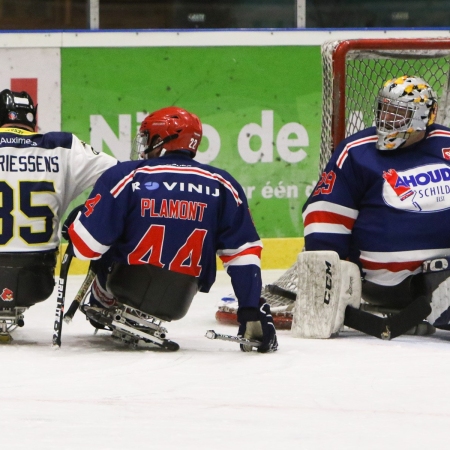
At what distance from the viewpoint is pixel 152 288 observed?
3768 mm

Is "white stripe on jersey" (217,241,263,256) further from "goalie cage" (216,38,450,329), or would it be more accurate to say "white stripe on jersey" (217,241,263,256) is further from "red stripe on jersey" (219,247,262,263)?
"goalie cage" (216,38,450,329)

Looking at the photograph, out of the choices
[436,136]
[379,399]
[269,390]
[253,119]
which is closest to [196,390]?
[269,390]

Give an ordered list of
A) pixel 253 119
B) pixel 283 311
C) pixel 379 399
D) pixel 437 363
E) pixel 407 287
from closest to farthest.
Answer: pixel 379 399 < pixel 437 363 < pixel 407 287 < pixel 283 311 < pixel 253 119

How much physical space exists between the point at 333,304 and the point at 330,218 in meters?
0.34

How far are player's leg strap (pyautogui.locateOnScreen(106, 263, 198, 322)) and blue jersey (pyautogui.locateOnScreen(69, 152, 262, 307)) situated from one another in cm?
3

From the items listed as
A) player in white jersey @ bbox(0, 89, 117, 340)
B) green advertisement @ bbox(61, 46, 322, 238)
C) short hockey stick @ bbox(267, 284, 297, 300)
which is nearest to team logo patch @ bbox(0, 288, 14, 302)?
player in white jersey @ bbox(0, 89, 117, 340)

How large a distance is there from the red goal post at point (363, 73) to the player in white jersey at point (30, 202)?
1134mm

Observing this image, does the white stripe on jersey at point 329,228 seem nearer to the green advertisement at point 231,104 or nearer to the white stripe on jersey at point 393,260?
the white stripe on jersey at point 393,260

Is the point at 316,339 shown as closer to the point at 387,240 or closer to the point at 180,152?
the point at 387,240

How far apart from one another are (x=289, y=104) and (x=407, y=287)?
8.05 feet

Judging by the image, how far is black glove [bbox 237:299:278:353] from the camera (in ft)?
12.4

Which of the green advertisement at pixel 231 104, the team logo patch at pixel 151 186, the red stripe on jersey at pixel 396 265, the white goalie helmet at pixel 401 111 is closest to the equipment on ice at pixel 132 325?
the team logo patch at pixel 151 186

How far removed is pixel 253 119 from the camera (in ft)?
21.2

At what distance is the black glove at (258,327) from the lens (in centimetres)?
377
